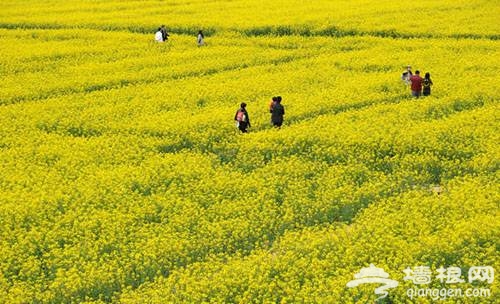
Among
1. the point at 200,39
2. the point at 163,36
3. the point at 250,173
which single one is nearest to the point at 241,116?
the point at 250,173

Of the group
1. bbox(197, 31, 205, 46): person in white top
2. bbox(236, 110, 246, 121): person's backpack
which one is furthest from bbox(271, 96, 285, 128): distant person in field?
bbox(197, 31, 205, 46): person in white top

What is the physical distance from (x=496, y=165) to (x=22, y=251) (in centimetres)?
1148

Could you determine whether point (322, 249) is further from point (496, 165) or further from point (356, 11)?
point (356, 11)

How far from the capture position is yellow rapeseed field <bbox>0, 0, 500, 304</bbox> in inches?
482

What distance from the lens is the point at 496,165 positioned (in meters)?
16.7

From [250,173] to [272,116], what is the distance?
389 centimetres

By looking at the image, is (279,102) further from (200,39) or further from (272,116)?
(200,39)

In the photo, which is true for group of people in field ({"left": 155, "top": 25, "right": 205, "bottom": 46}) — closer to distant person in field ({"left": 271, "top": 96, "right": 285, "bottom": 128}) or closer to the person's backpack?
distant person in field ({"left": 271, "top": 96, "right": 285, "bottom": 128})
